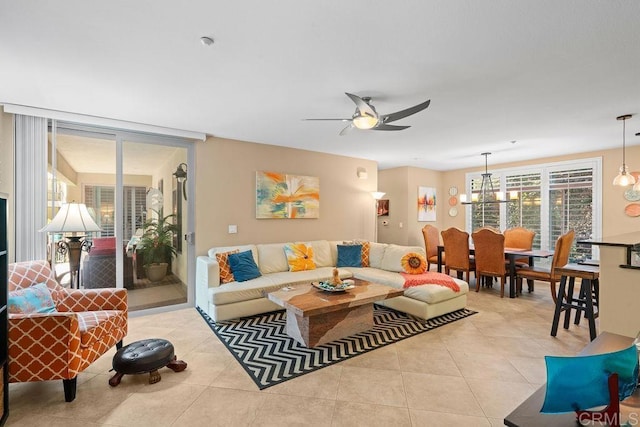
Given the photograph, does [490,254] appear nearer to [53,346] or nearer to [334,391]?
[334,391]

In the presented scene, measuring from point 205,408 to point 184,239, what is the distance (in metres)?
2.71

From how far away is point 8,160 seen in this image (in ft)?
10.4

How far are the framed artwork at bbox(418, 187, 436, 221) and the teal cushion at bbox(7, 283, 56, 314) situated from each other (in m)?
6.76

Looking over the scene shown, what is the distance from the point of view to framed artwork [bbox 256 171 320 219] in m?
4.87

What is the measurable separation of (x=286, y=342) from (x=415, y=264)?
2.20 m

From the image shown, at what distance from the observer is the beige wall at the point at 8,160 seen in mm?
3135

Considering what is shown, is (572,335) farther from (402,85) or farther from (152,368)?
(152,368)

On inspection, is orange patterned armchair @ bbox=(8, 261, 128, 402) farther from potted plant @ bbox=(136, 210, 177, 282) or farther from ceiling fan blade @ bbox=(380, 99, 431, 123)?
ceiling fan blade @ bbox=(380, 99, 431, 123)

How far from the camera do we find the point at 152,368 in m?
2.32

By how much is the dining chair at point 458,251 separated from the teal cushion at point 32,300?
5.19 meters

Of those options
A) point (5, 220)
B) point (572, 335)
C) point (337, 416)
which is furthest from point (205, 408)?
point (572, 335)

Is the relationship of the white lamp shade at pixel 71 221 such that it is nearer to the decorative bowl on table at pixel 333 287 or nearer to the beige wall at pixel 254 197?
the beige wall at pixel 254 197

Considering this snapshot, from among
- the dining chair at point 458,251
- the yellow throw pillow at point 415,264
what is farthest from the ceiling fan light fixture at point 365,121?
the dining chair at point 458,251

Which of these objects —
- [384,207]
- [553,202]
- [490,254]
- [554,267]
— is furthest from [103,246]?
[553,202]
